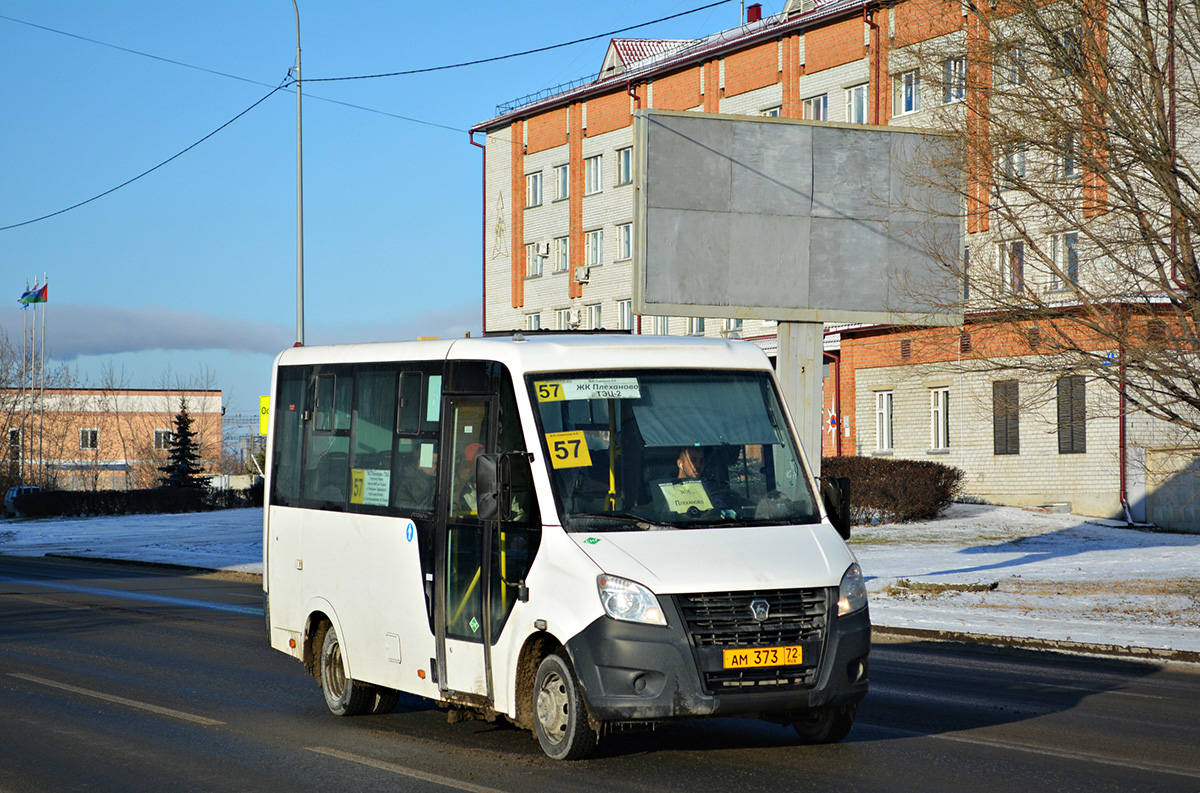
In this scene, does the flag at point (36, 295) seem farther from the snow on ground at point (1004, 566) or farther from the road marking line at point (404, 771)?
the road marking line at point (404, 771)

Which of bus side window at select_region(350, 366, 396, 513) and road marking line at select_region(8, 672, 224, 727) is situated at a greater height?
bus side window at select_region(350, 366, 396, 513)

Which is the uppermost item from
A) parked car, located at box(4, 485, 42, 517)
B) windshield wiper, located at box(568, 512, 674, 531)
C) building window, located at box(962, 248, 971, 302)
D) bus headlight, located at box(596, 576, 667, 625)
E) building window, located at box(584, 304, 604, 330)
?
building window, located at box(584, 304, 604, 330)

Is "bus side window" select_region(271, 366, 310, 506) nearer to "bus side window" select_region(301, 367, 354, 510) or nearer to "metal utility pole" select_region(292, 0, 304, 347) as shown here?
"bus side window" select_region(301, 367, 354, 510)

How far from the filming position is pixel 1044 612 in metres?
17.9

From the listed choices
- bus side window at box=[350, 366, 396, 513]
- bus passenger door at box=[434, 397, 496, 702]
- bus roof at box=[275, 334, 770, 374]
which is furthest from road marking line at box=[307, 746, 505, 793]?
bus roof at box=[275, 334, 770, 374]

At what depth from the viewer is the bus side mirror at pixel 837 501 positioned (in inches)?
344

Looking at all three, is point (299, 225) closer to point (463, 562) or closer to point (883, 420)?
point (883, 420)

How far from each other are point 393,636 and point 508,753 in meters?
1.41

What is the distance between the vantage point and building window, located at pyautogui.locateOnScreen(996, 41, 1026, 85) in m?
17.1

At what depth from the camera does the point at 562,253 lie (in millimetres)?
60000

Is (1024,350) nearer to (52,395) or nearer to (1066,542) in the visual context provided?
(1066,542)

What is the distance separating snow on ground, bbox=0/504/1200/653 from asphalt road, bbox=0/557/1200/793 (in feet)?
8.81

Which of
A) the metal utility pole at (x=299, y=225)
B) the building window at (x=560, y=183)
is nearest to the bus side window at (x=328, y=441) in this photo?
→ the metal utility pole at (x=299, y=225)

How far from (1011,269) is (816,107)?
104 feet
